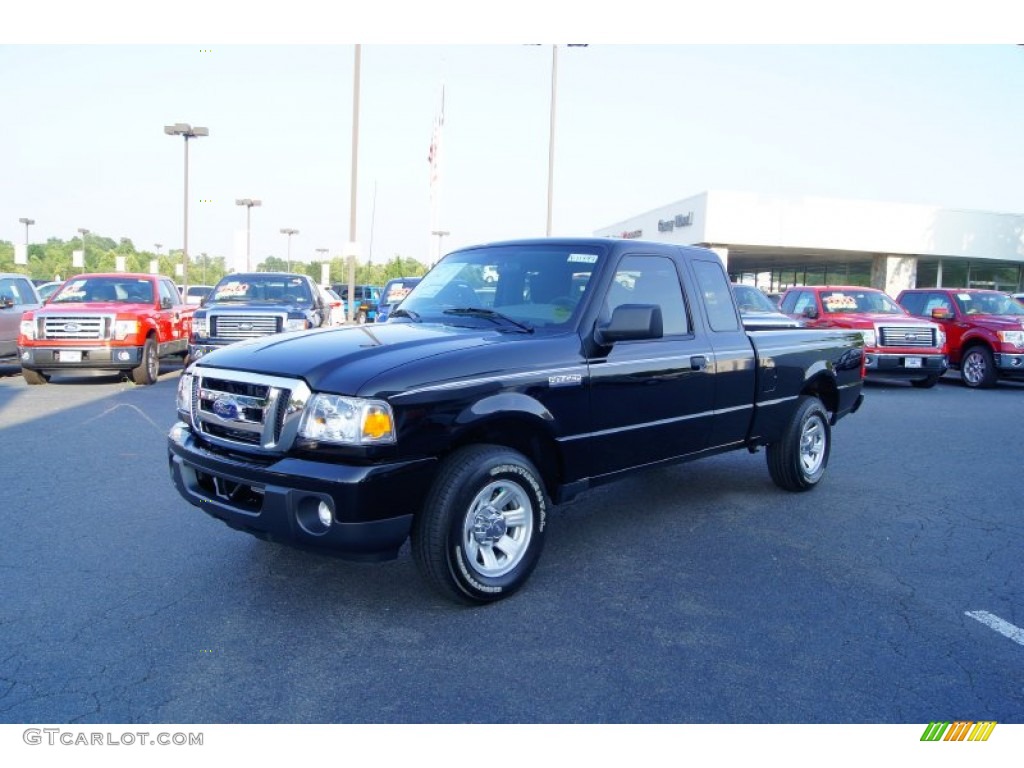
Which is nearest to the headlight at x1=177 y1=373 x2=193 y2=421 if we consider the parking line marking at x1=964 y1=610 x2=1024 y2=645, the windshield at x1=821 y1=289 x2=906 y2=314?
the parking line marking at x1=964 y1=610 x2=1024 y2=645

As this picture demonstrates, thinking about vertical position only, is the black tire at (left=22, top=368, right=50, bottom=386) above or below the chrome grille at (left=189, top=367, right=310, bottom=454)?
below

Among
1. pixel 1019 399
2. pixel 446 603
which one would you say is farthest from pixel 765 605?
pixel 1019 399

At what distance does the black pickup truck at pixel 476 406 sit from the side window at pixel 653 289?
0.04 ft

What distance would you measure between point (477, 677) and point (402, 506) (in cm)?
84

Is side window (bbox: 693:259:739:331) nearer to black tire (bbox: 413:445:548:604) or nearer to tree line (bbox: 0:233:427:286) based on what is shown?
black tire (bbox: 413:445:548:604)

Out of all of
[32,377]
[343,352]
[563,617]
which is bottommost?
[563,617]

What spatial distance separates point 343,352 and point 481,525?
1.11 metres

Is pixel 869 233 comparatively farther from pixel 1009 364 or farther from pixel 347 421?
pixel 347 421

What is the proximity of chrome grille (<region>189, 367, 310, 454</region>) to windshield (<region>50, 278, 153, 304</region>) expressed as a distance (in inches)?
418

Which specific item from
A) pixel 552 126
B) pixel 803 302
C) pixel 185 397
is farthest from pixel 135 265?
pixel 185 397

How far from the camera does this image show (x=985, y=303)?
1577cm

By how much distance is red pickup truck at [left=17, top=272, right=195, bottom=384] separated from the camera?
1230 cm

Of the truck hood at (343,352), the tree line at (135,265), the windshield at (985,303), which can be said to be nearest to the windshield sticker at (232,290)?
the truck hood at (343,352)

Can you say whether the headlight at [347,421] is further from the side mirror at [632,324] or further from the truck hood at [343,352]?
the side mirror at [632,324]
